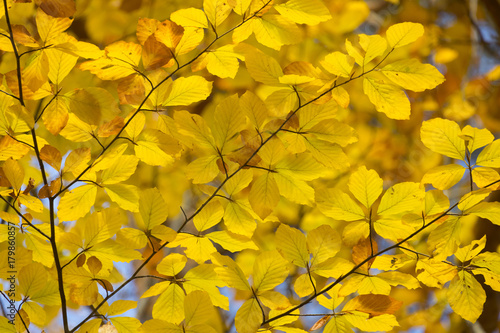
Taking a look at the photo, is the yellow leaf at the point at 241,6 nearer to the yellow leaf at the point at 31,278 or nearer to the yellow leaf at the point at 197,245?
the yellow leaf at the point at 197,245

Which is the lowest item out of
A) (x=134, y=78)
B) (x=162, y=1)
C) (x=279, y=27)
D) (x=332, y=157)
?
(x=332, y=157)

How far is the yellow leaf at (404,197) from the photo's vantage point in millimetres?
515

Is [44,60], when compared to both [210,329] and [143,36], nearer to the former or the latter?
[143,36]

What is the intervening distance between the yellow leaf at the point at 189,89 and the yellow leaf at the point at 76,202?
16cm

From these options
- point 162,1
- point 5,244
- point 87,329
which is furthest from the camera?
point 162,1

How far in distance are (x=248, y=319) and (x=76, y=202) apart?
256mm

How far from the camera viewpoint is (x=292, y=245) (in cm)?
53

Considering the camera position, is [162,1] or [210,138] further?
[162,1]

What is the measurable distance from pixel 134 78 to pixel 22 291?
0.32 metres

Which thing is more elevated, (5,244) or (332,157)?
(5,244)

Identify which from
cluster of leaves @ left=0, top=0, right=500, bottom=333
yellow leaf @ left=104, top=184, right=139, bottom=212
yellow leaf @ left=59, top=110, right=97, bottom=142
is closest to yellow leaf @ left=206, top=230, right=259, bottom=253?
cluster of leaves @ left=0, top=0, right=500, bottom=333

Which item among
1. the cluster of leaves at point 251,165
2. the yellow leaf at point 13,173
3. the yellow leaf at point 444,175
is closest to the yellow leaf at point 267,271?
the cluster of leaves at point 251,165

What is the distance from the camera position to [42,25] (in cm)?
44

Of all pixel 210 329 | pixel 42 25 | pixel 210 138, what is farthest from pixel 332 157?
pixel 42 25
